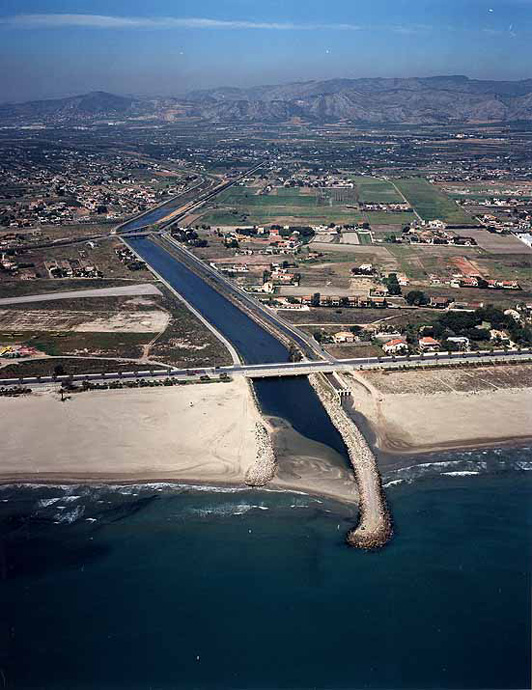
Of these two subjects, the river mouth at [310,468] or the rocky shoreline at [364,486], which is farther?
the river mouth at [310,468]

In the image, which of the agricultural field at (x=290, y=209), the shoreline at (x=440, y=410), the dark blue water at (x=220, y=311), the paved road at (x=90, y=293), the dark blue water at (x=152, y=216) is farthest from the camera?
the agricultural field at (x=290, y=209)

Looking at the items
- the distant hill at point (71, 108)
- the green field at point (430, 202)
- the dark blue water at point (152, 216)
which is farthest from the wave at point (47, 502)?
the distant hill at point (71, 108)

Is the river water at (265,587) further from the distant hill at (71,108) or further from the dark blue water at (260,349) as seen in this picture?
the distant hill at (71,108)

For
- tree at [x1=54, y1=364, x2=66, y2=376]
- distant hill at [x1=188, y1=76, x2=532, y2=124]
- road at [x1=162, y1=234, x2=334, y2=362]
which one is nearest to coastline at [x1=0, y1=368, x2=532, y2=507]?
tree at [x1=54, y1=364, x2=66, y2=376]

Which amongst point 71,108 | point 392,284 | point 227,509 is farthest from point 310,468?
point 71,108

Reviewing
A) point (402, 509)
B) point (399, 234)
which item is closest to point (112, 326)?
point (402, 509)

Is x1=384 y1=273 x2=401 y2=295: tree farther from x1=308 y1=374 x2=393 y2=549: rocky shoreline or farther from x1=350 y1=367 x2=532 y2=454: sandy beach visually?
Result: x1=308 y1=374 x2=393 y2=549: rocky shoreline
